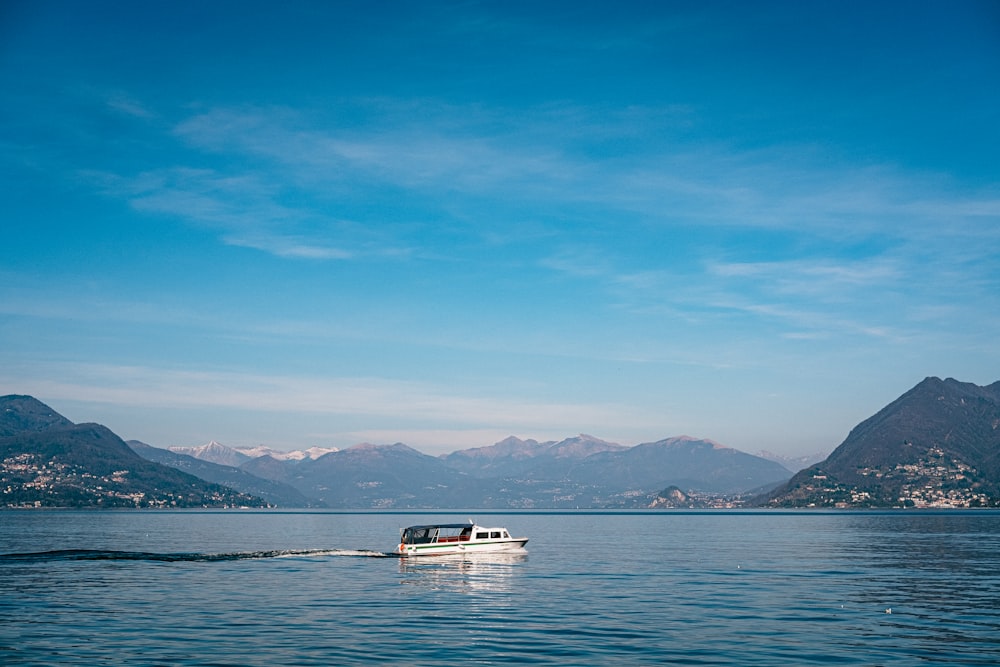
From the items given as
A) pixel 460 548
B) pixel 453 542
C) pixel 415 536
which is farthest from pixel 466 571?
pixel 453 542

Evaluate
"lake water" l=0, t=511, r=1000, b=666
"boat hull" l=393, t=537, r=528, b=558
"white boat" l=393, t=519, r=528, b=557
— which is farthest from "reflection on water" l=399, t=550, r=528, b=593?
"white boat" l=393, t=519, r=528, b=557

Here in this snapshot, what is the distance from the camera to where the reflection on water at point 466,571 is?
80250 millimetres

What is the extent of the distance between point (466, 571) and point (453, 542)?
2398 centimetres

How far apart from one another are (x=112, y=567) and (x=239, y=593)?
103 feet

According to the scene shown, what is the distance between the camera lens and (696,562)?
104 meters

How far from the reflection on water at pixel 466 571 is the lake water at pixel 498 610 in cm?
47

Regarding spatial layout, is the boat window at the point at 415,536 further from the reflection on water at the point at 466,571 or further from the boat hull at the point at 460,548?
the reflection on water at the point at 466,571

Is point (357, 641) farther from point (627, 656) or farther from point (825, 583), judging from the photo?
point (825, 583)

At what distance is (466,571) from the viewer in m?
97.6

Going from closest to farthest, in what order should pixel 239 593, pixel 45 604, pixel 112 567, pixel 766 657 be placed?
pixel 766 657 < pixel 45 604 < pixel 239 593 < pixel 112 567

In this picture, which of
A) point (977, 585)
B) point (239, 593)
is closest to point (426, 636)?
point (239, 593)

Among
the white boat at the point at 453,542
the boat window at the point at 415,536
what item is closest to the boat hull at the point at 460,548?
the white boat at the point at 453,542

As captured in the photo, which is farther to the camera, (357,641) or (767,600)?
(767,600)

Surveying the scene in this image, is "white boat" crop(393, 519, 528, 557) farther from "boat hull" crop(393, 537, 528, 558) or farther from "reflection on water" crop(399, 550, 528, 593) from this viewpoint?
"reflection on water" crop(399, 550, 528, 593)
